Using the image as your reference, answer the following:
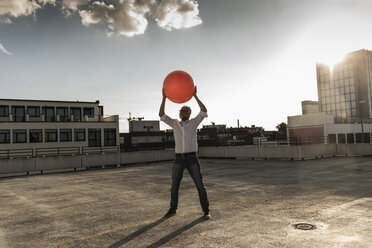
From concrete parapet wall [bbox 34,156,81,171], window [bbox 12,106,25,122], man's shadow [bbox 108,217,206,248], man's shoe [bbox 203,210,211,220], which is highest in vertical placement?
window [bbox 12,106,25,122]

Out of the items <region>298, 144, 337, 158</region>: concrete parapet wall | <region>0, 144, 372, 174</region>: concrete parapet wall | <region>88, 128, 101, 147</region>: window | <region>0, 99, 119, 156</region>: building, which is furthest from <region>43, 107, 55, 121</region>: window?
<region>298, 144, 337, 158</region>: concrete parapet wall

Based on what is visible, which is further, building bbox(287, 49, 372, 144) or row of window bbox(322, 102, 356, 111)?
row of window bbox(322, 102, 356, 111)

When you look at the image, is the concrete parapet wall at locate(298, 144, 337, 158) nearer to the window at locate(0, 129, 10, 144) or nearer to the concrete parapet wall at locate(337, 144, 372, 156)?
the concrete parapet wall at locate(337, 144, 372, 156)

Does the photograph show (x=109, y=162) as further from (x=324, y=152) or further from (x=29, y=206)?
(x=324, y=152)

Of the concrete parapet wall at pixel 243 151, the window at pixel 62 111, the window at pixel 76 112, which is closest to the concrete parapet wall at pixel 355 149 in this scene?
the concrete parapet wall at pixel 243 151

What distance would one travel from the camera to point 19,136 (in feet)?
107

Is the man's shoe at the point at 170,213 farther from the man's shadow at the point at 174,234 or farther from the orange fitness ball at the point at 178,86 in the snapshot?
the orange fitness ball at the point at 178,86

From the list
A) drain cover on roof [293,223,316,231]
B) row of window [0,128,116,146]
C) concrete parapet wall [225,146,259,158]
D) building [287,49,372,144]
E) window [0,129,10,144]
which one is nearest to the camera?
drain cover on roof [293,223,316,231]

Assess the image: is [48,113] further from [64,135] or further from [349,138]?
[349,138]

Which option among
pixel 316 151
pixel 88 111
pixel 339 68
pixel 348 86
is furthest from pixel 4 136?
pixel 339 68

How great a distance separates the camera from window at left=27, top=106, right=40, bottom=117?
37.4 m

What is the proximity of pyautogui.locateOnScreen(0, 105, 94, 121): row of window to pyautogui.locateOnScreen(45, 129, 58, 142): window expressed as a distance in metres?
3.86

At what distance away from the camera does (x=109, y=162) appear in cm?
2248

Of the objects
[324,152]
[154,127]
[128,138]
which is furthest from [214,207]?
[154,127]
